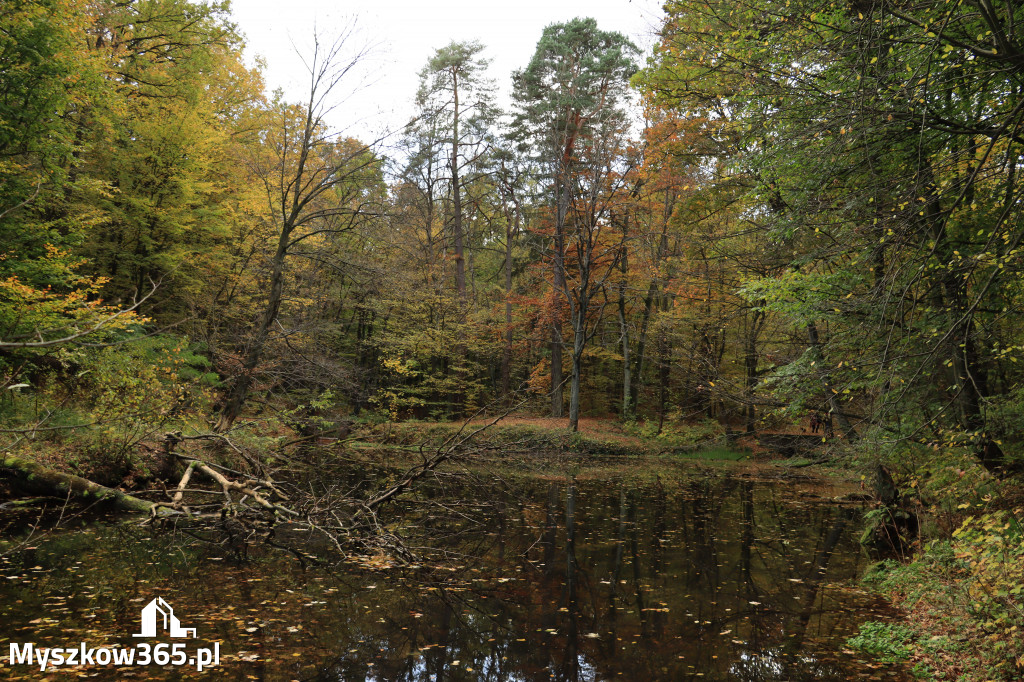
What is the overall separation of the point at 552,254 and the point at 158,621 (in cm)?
2425

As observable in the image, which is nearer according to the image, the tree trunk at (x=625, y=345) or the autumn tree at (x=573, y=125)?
the autumn tree at (x=573, y=125)

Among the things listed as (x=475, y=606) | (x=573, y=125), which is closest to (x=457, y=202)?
(x=573, y=125)

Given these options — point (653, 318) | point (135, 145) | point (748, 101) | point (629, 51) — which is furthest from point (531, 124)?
point (748, 101)

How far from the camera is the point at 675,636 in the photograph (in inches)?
207

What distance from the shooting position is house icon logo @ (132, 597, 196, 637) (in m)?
→ 4.73

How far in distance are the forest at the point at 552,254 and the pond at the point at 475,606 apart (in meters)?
1.09

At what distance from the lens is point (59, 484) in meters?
8.69

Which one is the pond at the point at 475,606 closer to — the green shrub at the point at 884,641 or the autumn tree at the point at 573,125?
the green shrub at the point at 884,641

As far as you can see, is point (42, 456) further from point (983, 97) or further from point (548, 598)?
point (983, 97)

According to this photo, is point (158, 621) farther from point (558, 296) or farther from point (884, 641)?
point (558, 296)

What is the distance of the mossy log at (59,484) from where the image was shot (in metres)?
8.35

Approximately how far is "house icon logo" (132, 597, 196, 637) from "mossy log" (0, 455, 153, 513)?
3.90m

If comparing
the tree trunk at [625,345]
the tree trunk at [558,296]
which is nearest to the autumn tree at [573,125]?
the tree trunk at [558,296]

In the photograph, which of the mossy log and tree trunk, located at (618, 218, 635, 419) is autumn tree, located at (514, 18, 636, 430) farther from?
the mossy log
